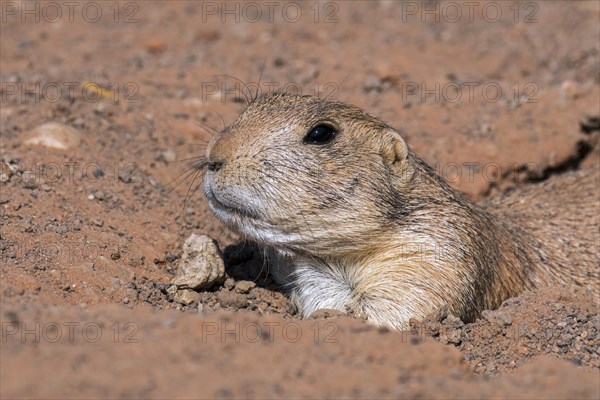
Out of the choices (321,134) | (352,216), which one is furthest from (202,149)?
(352,216)

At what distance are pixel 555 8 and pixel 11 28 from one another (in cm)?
954

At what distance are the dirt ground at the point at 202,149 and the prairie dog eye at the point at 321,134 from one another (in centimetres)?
140

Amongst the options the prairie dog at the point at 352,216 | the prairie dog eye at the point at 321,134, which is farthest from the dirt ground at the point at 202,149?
the prairie dog eye at the point at 321,134

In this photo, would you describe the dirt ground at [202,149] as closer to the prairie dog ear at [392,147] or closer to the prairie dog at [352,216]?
the prairie dog at [352,216]

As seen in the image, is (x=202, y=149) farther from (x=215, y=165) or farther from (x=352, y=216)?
(x=352, y=216)

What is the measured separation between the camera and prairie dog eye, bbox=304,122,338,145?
6938 millimetres

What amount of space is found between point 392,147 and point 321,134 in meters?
0.64

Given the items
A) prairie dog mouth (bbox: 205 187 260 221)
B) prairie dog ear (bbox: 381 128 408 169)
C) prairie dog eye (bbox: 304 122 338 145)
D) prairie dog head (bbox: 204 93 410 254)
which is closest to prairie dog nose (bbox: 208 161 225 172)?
prairie dog head (bbox: 204 93 410 254)

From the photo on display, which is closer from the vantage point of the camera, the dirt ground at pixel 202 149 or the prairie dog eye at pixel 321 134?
the dirt ground at pixel 202 149

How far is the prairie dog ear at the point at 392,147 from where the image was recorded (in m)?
7.19

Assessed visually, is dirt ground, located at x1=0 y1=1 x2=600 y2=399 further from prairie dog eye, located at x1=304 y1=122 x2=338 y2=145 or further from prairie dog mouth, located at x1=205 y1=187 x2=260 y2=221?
prairie dog eye, located at x1=304 y1=122 x2=338 y2=145

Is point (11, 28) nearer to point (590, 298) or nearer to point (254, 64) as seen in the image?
point (254, 64)

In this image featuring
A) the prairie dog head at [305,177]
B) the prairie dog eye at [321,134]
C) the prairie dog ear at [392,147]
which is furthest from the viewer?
the prairie dog ear at [392,147]

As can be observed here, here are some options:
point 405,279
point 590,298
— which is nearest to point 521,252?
point 590,298
